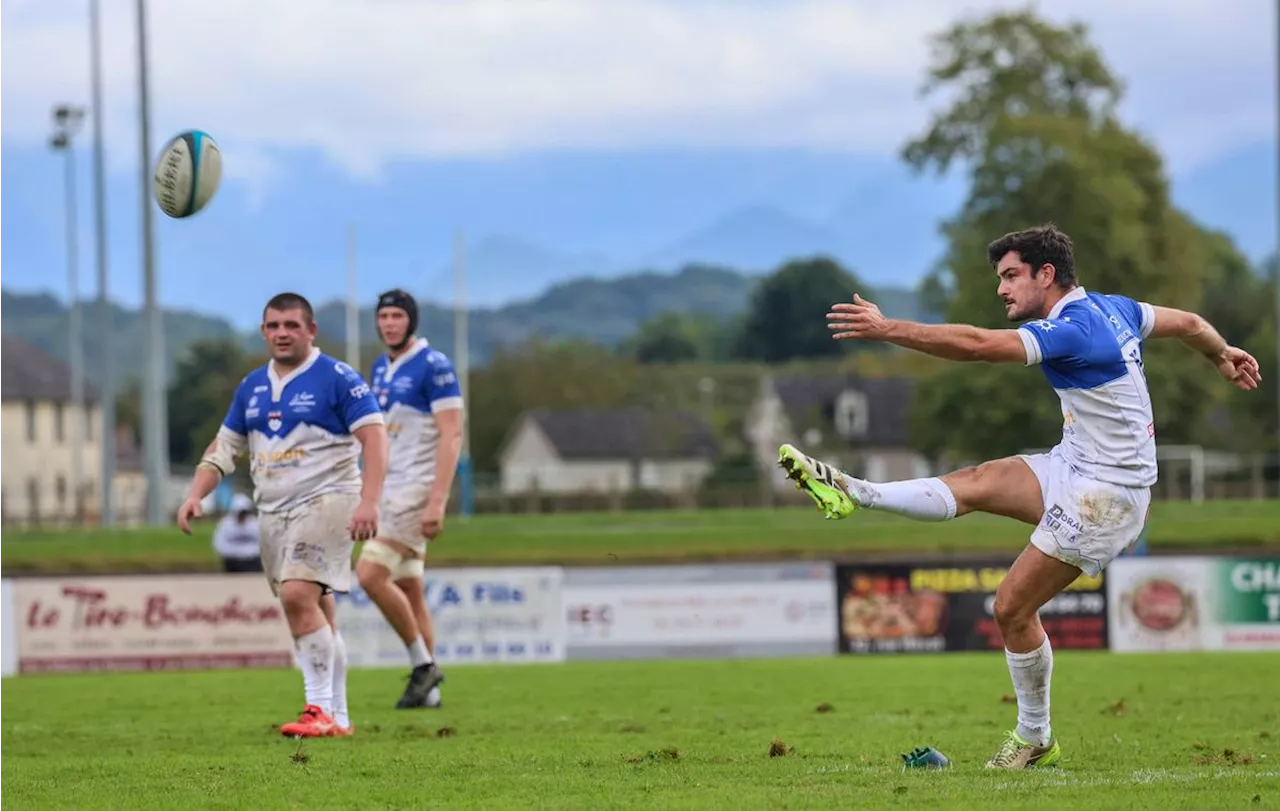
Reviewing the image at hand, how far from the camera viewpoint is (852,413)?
105438 mm

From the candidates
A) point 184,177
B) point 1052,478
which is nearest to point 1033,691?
point 1052,478

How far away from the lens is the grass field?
37719 mm

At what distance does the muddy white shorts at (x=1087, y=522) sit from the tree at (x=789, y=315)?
13764 cm

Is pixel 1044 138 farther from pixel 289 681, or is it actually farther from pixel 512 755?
pixel 512 755

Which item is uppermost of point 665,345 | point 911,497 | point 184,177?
point 665,345

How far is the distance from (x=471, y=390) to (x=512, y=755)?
89715 mm

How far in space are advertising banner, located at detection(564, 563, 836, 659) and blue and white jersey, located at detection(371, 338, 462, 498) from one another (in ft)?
31.0

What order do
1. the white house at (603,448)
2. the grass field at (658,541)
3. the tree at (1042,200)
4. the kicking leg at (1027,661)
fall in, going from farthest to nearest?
1. the white house at (603,448)
2. the tree at (1042,200)
3. the grass field at (658,541)
4. the kicking leg at (1027,661)

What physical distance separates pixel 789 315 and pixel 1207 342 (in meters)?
145

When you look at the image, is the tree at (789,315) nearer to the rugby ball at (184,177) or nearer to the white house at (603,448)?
the white house at (603,448)

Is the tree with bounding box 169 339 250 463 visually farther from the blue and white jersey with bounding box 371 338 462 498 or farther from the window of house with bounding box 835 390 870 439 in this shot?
the blue and white jersey with bounding box 371 338 462 498

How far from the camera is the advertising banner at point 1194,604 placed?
22250 millimetres

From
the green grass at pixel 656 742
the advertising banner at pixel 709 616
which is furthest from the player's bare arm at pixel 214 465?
the advertising banner at pixel 709 616

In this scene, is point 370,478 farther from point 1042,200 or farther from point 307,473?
point 1042,200
